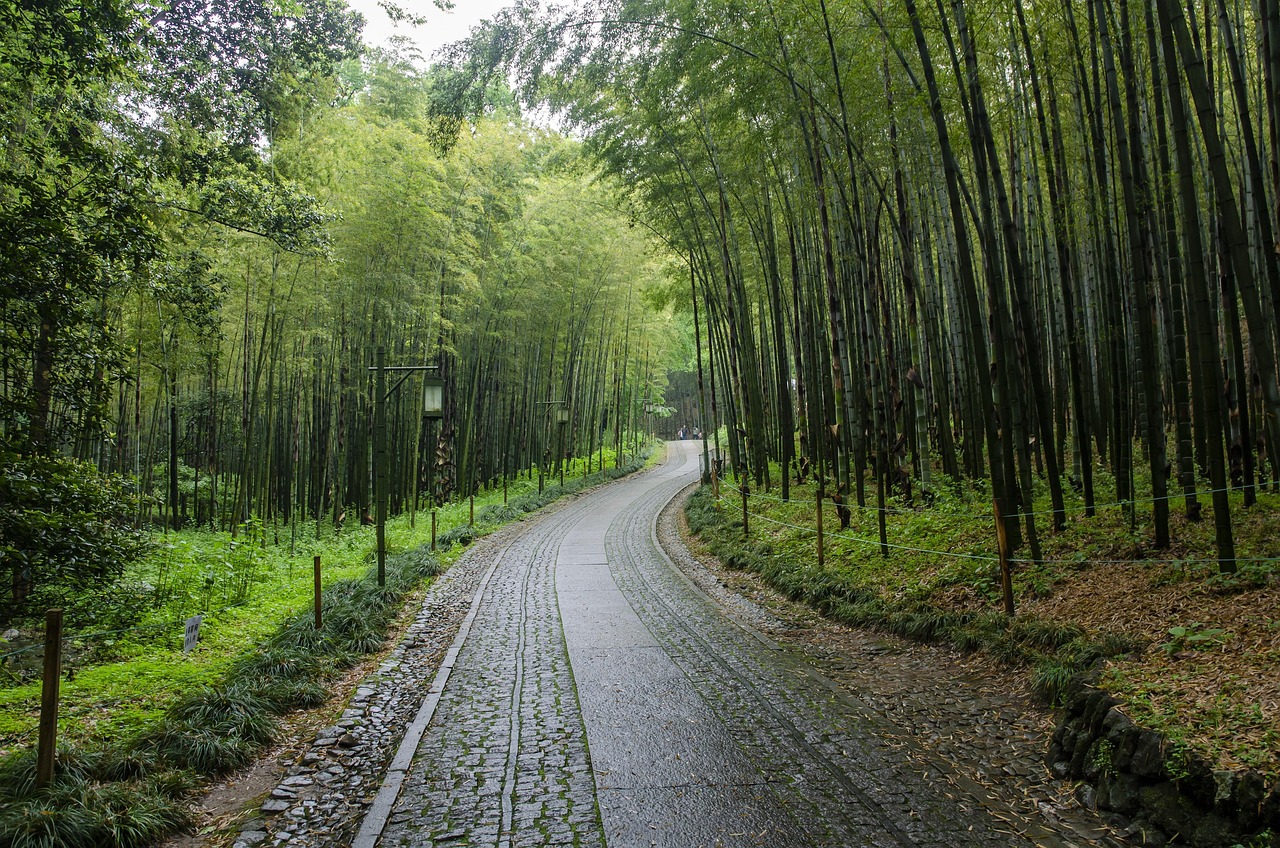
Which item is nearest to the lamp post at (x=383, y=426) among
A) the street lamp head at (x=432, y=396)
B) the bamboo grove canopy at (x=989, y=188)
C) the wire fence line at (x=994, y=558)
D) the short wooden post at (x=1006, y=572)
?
the street lamp head at (x=432, y=396)

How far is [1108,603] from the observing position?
11.9ft

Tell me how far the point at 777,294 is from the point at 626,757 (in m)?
6.86

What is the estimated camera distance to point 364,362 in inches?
433

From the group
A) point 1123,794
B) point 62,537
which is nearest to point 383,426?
point 62,537

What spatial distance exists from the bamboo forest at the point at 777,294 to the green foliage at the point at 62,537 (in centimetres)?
3

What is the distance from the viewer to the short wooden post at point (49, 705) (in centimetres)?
238

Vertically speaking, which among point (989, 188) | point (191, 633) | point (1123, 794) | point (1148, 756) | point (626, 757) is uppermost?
point (989, 188)

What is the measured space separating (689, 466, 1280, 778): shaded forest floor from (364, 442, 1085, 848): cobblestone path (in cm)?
74

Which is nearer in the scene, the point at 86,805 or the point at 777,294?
the point at 86,805

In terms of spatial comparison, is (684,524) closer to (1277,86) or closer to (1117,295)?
(1117,295)

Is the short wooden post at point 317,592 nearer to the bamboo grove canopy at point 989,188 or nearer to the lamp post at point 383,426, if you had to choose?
the lamp post at point 383,426

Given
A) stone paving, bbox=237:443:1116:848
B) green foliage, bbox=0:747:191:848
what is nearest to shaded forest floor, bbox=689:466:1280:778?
stone paving, bbox=237:443:1116:848

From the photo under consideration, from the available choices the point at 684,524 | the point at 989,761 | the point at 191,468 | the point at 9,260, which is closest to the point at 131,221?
the point at 9,260

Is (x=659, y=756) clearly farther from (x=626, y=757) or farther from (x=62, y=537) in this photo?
(x=62, y=537)
